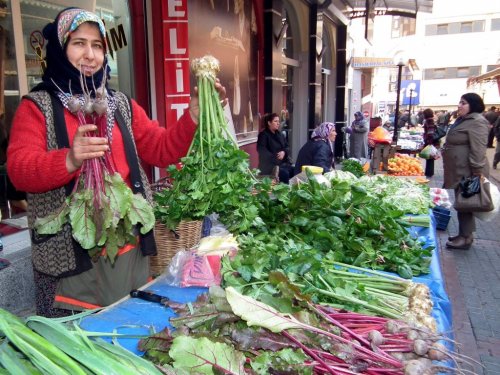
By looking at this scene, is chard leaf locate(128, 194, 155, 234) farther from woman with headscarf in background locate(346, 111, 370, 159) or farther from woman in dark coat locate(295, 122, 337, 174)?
woman with headscarf in background locate(346, 111, 370, 159)

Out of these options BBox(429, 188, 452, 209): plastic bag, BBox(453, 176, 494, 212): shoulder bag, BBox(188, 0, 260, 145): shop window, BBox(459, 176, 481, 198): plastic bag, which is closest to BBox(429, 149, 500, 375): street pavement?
BBox(429, 188, 452, 209): plastic bag

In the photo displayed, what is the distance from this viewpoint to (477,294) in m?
4.47

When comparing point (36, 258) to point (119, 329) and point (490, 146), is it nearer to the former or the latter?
point (119, 329)

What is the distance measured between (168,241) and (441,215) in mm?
5357

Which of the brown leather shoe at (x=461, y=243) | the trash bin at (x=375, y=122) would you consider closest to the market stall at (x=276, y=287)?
the brown leather shoe at (x=461, y=243)

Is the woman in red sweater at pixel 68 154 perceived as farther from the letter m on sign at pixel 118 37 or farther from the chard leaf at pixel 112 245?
the letter m on sign at pixel 118 37

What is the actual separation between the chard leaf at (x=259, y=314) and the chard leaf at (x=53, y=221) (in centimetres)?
76

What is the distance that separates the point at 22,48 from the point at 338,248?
123 inches

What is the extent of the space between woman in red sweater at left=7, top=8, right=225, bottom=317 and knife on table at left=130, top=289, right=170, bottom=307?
0.07 meters

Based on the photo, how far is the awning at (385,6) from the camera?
12.5m

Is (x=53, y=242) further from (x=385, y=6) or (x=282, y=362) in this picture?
(x=385, y=6)

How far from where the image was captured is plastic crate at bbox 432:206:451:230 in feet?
21.2

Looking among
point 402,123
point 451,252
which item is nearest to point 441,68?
point 402,123

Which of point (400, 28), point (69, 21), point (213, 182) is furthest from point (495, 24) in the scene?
point (69, 21)
